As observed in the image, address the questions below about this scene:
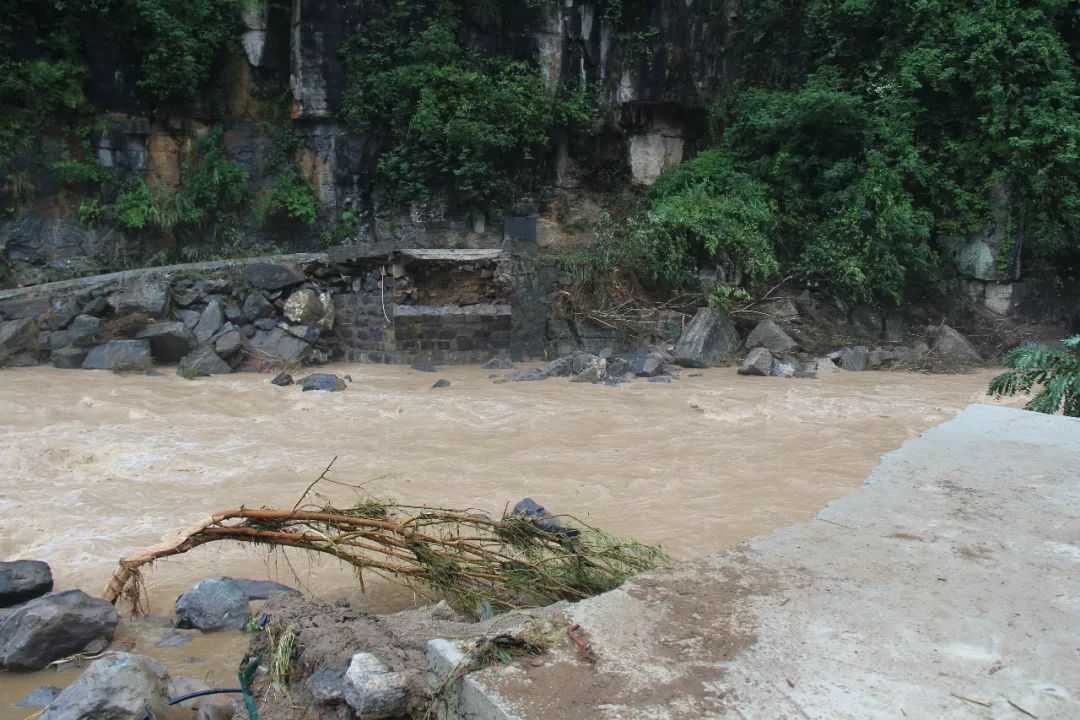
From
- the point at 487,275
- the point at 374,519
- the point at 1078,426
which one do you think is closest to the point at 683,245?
the point at 487,275

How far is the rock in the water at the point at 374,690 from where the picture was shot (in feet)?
6.66

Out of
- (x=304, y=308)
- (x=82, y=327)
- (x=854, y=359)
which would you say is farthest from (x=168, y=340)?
(x=854, y=359)

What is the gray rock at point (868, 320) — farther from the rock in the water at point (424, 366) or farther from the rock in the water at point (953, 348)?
the rock in the water at point (424, 366)

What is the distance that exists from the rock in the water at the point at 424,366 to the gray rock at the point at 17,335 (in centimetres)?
523

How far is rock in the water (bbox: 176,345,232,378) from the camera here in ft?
33.7

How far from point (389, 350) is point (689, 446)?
6198 millimetres

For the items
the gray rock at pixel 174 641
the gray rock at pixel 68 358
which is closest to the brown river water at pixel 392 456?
the gray rock at pixel 174 641

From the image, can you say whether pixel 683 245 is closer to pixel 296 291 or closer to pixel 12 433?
pixel 296 291

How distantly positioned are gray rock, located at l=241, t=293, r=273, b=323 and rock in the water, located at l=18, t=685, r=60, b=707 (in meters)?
9.11

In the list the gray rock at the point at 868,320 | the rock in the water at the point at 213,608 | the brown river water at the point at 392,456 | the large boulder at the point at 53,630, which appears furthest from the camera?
the gray rock at the point at 868,320

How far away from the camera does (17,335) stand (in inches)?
410

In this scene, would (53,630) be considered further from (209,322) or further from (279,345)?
(209,322)

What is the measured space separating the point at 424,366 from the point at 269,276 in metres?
2.90

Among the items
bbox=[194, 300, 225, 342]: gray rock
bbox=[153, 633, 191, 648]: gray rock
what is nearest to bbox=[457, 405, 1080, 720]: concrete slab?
bbox=[153, 633, 191, 648]: gray rock
